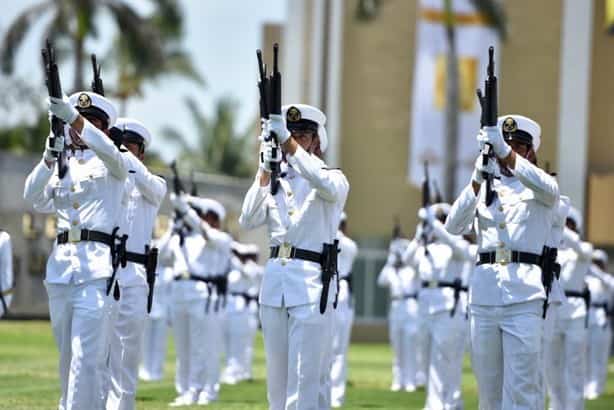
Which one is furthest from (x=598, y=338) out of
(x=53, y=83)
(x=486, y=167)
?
(x=53, y=83)

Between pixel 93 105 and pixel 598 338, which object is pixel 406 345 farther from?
pixel 93 105

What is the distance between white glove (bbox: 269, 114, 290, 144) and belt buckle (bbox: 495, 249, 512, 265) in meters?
2.10

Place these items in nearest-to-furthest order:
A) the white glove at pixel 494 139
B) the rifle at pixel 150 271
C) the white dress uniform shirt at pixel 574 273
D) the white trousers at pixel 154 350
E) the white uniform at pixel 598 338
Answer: the white glove at pixel 494 139
the rifle at pixel 150 271
the white dress uniform shirt at pixel 574 273
the white trousers at pixel 154 350
the white uniform at pixel 598 338

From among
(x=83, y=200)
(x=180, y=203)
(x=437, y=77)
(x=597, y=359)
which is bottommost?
(x=597, y=359)

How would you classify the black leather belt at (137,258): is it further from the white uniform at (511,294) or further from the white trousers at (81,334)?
the white uniform at (511,294)

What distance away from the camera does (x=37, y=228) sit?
41438 millimetres

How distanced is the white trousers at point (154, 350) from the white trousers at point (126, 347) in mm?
9600

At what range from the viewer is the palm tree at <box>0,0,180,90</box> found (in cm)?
4288

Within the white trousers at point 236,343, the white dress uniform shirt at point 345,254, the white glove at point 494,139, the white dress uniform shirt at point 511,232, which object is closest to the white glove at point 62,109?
the white glove at point 494,139

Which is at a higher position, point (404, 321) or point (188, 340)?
point (188, 340)

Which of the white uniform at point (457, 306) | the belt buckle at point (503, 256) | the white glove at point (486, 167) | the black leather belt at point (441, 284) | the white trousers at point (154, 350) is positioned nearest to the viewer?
the white glove at point (486, 167)

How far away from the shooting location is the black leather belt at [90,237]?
12656 millimetres

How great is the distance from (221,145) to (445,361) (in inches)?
2250

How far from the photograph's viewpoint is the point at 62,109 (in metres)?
11.9
